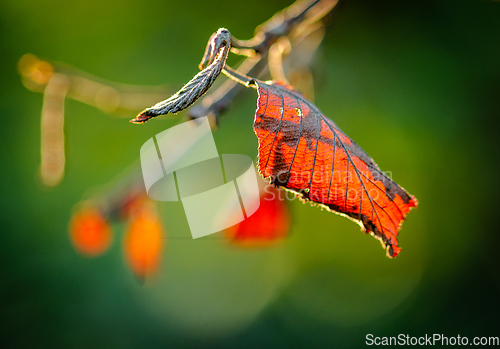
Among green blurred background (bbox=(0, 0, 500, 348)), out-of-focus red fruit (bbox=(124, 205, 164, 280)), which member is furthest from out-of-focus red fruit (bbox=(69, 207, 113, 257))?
green blurred background (bbox=(0, 0, 500, 348))

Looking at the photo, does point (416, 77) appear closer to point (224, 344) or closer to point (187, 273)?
point (187, 273)

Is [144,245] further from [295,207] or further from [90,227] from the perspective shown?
[295,207]

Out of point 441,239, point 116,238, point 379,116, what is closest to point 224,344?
point 116,238

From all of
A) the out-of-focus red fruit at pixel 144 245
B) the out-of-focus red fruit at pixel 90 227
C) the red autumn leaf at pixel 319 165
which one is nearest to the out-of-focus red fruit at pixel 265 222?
the out-of-focus red fruit at pixel 144 245

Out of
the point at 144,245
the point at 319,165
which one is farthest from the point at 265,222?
the point at 319,165

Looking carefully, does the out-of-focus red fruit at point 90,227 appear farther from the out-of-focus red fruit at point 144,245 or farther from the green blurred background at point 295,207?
the green blurred background at point 295,207
